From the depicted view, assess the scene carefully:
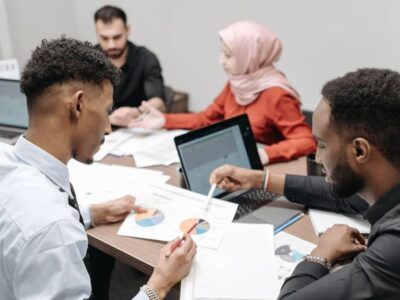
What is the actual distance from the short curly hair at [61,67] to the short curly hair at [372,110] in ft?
1.71

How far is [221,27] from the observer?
118 inches

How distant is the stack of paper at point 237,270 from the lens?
1018 millimetres

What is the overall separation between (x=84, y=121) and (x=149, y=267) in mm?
424

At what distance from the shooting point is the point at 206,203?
4.52 ft

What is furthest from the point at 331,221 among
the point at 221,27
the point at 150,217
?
the point at 221,27

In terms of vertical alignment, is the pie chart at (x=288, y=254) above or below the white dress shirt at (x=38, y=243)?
below

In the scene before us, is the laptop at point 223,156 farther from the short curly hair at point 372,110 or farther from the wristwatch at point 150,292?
the short curly hair at point 372,110

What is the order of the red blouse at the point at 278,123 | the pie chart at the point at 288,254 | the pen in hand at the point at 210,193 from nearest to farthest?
the pie chart at the point at 288,254 → the pen in hand at the point at 210,193 → the red blouse at the point at 278,123

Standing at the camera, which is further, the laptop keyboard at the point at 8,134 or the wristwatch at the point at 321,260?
the laptop keyboard at the point at 8,134

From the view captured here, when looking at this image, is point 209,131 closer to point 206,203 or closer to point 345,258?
point 206,203

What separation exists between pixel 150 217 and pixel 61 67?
57cm

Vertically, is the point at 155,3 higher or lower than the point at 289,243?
higher

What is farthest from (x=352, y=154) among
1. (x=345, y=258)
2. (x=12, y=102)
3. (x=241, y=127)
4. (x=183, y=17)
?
(x=183, y=17)

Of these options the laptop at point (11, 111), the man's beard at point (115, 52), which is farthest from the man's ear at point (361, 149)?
the man's beard at point (115, 52)
